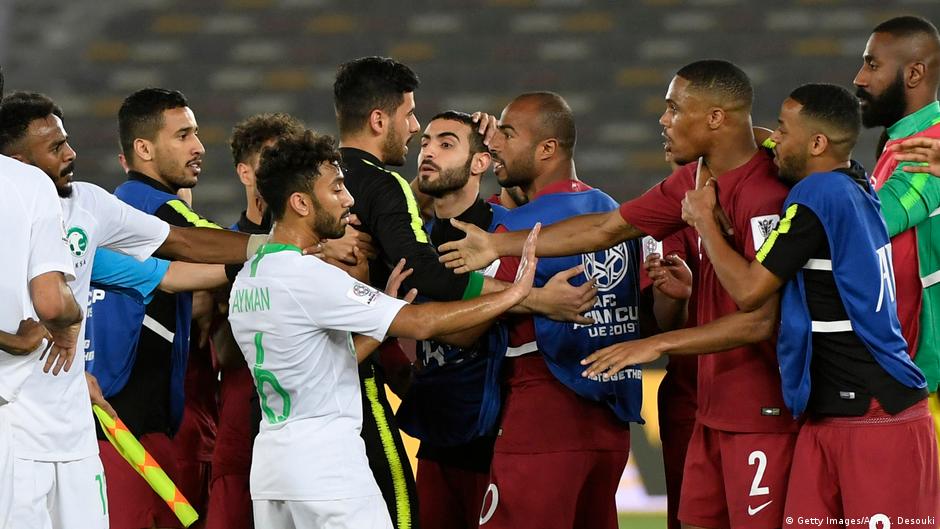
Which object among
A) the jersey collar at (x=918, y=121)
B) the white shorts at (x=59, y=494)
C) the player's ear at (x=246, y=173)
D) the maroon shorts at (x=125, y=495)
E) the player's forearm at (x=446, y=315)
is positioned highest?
the player's ear at (x=246, y=173)

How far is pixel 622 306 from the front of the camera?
16.0 feet

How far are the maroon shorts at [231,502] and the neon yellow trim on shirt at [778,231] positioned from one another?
2234mm

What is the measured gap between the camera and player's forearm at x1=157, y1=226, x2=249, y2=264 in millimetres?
4605

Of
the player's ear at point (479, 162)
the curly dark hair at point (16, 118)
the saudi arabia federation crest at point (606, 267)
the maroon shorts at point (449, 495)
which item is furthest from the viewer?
the player's ear at point (479, 162)

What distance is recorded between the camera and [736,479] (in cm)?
426

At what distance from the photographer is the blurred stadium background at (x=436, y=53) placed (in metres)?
12.0

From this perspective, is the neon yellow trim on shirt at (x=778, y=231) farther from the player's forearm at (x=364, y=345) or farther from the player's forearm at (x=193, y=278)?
the player's forearm at (x=193, y=278)

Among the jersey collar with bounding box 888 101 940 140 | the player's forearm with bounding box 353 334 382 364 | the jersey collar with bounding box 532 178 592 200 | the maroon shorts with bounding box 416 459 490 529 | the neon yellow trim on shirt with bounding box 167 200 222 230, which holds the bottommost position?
the maroon shorts with bounding box 416 459 490 529

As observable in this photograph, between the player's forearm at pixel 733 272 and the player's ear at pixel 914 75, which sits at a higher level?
the player's ear at pixel 914 75

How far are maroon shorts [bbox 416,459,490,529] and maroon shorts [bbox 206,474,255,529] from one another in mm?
696

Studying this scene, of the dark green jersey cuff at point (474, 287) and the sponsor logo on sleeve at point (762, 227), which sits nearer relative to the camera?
the sponsor logo on sleeve at point (762, 227)

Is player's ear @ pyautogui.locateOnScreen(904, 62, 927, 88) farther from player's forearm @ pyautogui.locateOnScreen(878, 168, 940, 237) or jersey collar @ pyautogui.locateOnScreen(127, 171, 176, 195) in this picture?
jersey collar @ pyautogui.locateOnScreen(127, 171, 176, 195)

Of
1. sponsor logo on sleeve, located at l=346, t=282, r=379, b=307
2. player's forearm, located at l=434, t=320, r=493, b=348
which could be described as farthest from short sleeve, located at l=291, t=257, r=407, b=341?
player's forearm, located at l=434, t=320, r=493, b=348

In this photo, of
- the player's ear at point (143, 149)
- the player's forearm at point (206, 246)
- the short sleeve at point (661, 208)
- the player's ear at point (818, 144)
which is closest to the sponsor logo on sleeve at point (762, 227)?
the player's ear at point (818, 144)
